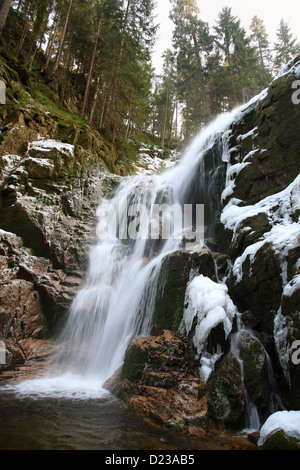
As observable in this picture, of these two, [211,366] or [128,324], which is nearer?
[211,366]

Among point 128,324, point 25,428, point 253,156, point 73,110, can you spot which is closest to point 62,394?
point 25,428

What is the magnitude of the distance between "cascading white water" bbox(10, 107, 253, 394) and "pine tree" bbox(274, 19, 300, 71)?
2487 centimetres

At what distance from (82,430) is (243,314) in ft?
12.3

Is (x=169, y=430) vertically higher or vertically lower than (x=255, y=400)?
lower

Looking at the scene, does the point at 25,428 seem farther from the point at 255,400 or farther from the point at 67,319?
the point at 67,319

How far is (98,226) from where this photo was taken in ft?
33.9

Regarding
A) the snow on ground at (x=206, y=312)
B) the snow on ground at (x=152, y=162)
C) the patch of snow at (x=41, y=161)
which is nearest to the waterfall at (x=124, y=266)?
the snow on ground at (x=206, y=312)

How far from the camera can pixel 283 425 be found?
10.4 feet

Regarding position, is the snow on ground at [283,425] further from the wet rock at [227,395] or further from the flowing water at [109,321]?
the flowing water at [109,321]

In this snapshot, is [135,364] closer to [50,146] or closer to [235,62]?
[50,146]

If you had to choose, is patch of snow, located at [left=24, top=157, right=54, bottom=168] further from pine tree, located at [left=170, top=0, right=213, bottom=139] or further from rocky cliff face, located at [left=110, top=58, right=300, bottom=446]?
pine tree, located at [left=170, top=0, right=213, bottom=139]

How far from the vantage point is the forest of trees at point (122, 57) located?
53.6ft

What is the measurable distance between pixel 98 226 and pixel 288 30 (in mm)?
34313

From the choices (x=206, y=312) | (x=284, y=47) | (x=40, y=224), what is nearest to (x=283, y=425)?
(x=206, y=312)
